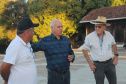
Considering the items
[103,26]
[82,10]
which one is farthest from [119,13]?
[103,26]

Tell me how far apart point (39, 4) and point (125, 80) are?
19151 mm

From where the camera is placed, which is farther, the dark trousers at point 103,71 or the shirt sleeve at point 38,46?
the dark trousers at point 103,71

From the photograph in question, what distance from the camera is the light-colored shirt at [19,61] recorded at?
2365 millimetres

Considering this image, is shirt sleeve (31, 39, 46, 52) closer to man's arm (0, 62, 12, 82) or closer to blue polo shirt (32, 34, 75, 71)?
blue polo shirt (32, 34, 75, 71)

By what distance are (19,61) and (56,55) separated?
3.58 ft

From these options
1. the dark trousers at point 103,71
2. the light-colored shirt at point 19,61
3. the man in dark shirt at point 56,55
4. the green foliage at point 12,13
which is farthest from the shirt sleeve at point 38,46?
the green foliage at point 12,13

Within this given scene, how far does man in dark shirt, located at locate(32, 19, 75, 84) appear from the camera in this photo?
3406mm

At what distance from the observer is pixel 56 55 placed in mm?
3430

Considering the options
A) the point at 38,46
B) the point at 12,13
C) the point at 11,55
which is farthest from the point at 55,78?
the point at 12,13

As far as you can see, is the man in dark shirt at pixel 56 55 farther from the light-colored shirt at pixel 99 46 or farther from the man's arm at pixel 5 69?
the man's arm at pixel 5 69

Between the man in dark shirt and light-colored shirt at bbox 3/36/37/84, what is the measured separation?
83 centimetres

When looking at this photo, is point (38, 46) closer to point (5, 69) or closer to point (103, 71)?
point (5, 69)

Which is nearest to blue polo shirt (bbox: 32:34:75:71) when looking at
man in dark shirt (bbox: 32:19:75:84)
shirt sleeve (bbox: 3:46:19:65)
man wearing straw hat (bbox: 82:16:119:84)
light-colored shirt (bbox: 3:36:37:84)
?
man in dark shirt (bbox: 32:19:75:84)

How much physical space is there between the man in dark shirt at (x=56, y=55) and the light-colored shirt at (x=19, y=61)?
83 centimetres
